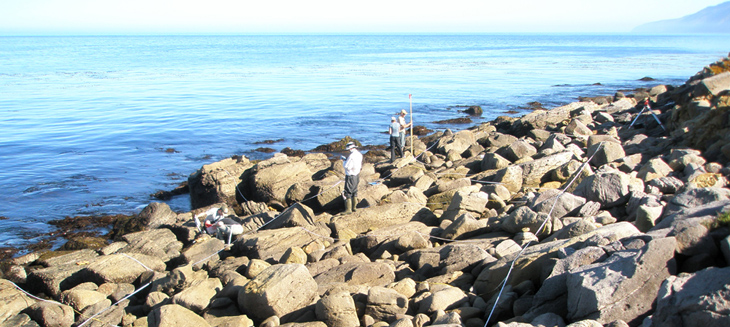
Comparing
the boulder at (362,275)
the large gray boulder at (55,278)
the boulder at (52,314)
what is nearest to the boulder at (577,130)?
the boulder at (362,275)

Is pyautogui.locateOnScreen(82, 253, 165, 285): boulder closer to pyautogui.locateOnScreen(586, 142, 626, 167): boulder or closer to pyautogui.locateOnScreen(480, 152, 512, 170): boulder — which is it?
pyautogui.locateOnScreen(480, 152, 512, 170): boulder

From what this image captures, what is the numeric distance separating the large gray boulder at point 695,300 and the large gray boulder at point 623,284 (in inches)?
11.9

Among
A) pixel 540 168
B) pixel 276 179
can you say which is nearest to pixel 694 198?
pixel 540 168

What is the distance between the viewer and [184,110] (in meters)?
33.6

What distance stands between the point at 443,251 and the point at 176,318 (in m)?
4.41

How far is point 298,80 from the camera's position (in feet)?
161

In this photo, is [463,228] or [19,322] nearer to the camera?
[19,322]

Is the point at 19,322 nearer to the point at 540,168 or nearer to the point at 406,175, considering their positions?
the point at 406,175

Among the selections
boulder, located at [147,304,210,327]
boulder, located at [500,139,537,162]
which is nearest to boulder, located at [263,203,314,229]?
boulder, located at [147,304,210,327]

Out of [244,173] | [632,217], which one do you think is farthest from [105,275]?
[632,217]

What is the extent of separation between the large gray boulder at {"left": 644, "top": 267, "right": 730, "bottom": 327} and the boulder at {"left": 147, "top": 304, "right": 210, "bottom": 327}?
570 centimetres

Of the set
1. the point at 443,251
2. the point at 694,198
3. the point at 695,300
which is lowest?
A: the point at 443,251

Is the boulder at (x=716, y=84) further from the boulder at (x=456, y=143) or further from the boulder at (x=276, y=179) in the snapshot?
the boulder at (x=276, y=179)

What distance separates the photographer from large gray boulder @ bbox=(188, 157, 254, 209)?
15977mm
